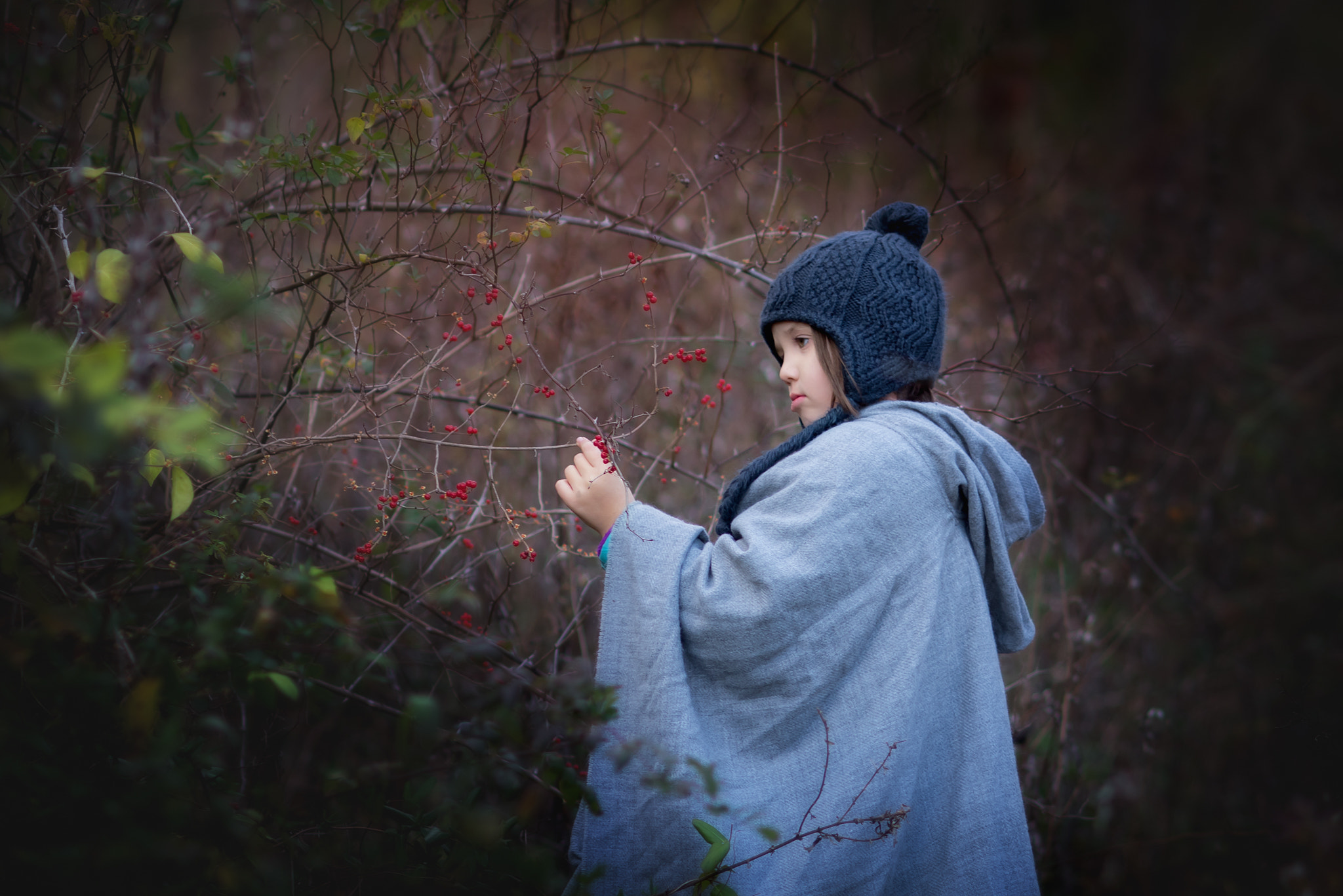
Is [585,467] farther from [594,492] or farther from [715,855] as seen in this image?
[715,855]

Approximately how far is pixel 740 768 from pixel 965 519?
689 millimetres

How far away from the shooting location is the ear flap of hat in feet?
6.13

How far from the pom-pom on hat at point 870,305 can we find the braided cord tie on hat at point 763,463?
0.25 feet

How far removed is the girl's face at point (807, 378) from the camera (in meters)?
1.79

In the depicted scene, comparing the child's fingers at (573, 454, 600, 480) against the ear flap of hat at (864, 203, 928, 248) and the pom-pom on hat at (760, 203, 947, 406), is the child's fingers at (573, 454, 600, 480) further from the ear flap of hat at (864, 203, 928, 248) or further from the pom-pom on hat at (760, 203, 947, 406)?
the ear flap of hat at (864, 203, 928, 248)

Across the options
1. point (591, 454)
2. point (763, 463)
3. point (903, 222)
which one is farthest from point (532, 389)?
point (903, 222)

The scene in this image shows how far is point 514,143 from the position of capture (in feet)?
11.1

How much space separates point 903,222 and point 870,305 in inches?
11.1

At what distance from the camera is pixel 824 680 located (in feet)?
5.26

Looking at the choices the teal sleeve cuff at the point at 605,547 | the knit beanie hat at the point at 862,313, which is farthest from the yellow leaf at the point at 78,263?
the knit beanie hat at the point at 862,313

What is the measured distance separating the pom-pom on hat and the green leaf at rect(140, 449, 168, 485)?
118 centimetres

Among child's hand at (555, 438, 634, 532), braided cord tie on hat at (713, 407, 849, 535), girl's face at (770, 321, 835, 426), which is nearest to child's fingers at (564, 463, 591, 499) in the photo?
child's hand at (555, 438, 634, 532)

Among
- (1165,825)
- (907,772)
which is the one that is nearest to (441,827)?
(907,772)

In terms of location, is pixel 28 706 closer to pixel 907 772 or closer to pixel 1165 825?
pixel 907 772
